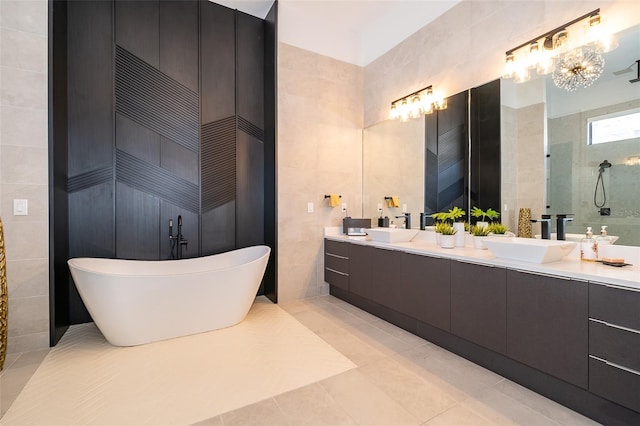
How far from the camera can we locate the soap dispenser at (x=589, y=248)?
189 centimetres

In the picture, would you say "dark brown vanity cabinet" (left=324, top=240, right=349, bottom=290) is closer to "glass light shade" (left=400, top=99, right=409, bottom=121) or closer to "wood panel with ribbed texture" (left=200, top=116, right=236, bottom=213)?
"wood panel with ribbed texture" (left=200, top=116, right=236, bottom=213)

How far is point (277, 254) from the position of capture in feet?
11.5

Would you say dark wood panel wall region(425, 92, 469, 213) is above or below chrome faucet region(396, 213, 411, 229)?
above

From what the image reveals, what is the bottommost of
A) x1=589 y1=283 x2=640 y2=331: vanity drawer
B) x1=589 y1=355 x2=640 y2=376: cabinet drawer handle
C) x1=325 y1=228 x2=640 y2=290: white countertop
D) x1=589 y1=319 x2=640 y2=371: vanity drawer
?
x1=589 y1=355 x2=640 y2=376: cabinet drawer handle

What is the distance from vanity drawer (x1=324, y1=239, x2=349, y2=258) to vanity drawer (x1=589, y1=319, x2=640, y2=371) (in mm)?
2188

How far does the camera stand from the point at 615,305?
4.63 feet

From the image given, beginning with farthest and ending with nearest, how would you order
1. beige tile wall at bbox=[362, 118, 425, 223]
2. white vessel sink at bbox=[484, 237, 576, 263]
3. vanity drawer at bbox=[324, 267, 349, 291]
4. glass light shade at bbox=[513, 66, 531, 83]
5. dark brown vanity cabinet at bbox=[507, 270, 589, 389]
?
vanity drawer at bbox=[324, 267, 349, 291] → beige tile wall at bbox=[362, 118, 425, 223] → glass light shade at bbox=[513, 66, 531, 83] → white vessel sink at bbox=[484, 237, 576, 263] → dark brown vanity cabinet at bbox=[507, 270, 589, 389]

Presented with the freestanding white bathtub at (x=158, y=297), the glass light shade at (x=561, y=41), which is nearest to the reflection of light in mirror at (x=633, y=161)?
the glass light shade at (x=561, y=41)

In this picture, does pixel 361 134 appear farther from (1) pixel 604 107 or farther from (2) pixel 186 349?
(2) pixel 186 349

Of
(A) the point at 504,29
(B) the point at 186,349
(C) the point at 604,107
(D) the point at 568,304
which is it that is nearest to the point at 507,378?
(D) the point at 568,304

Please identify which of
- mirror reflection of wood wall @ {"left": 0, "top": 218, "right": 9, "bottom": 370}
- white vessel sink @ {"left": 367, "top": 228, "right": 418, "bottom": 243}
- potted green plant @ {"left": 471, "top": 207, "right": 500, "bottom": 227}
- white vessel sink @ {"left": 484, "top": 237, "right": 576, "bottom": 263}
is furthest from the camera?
white vessel sink @ {"left": 367, "top": 228, "right": 418, "bottom": 243}

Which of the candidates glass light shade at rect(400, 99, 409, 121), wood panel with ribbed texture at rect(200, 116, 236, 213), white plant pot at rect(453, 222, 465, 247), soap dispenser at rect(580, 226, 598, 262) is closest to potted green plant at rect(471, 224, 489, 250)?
white plant pot at rect(453, 222, 465, 247)

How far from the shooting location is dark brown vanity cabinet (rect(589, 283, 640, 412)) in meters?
1.35

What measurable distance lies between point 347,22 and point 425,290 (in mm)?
3349
